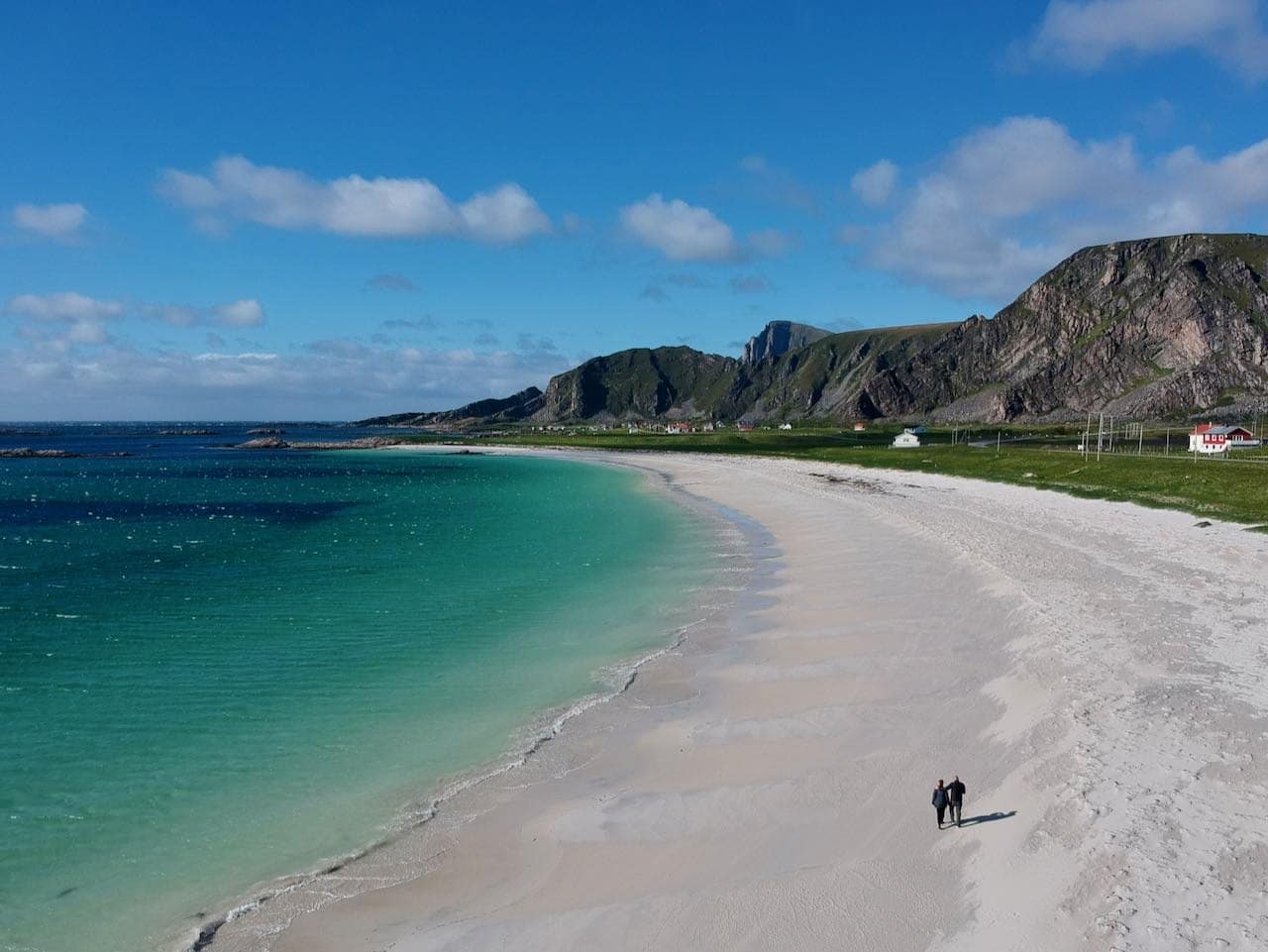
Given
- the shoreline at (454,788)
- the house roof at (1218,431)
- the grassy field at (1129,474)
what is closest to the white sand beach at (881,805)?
the shoreline at (454,788)

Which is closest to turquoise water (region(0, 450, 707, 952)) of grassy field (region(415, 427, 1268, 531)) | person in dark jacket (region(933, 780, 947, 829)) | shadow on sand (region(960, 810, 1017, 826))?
person in dark jacket (region(933, 780, 947, 829))

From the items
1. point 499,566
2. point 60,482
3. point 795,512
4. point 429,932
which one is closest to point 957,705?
point 429,932

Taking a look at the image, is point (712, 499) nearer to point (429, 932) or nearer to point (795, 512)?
point (795, 512)

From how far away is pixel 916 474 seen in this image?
78.9m

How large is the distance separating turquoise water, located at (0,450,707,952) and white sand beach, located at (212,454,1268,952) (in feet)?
5.94

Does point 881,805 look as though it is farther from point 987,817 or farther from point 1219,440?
point 1219,440

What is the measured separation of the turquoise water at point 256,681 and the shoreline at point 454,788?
0.27m

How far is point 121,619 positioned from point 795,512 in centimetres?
4072

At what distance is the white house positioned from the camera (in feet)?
296

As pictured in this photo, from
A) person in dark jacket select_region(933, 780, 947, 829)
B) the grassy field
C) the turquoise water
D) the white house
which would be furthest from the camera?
→ the white house

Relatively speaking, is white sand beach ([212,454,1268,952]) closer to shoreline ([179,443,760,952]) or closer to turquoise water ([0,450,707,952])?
shoreline ([179,443,760,952])

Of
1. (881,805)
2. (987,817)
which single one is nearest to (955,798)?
(987,817)

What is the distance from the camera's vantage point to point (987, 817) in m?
12.1

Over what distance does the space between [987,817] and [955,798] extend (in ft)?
2.40
